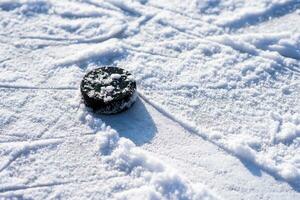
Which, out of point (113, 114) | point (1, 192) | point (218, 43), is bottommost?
point (1, 192)

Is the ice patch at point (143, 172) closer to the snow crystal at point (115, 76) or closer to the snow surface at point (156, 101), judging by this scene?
the snow surface at point (156, 101)

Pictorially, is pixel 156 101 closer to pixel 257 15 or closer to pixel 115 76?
pixel 115 76

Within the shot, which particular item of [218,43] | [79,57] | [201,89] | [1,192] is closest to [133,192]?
[1,192]

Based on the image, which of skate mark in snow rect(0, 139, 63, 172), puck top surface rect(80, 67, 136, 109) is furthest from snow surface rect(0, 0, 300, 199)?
puck top surface rect(80, 67, 136, 109)

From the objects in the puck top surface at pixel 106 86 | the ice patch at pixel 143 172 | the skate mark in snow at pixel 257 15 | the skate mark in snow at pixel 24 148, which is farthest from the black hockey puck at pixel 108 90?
the skate mark in snow at pixel 257 15

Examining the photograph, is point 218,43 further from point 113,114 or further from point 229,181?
point 229,181

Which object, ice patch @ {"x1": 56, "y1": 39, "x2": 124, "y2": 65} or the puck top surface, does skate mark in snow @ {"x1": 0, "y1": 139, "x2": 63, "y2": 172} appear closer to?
the puck top surface

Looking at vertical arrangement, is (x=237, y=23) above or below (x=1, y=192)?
above
